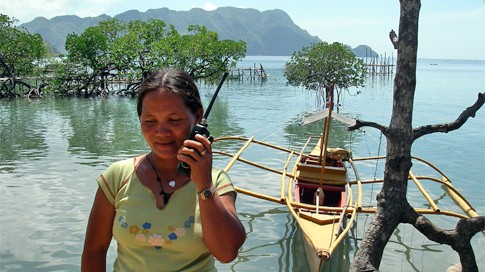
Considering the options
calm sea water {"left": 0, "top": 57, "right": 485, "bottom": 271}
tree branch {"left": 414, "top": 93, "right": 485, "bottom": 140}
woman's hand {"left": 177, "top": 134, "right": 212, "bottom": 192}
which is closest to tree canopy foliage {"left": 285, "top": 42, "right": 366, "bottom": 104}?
calm sea water {"left": 0, "top": 57, "right": 485, "bottom": 271}

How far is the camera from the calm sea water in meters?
6.94

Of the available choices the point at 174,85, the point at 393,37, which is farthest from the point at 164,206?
the point at 393,37

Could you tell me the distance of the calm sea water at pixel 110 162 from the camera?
6.94 metres

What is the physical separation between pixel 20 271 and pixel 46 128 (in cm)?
1282

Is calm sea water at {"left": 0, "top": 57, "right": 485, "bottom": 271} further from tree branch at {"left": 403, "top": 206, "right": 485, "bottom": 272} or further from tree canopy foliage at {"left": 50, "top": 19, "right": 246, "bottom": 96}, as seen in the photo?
tree canopy foliage at {"left": 50, "top": 19, "right": 246, "bottom": 96}

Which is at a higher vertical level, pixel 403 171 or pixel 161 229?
pixel 161 229

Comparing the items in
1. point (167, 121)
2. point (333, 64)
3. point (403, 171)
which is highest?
point (333, 64)

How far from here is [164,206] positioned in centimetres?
177

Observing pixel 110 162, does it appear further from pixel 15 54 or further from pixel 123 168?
pixel 15 54

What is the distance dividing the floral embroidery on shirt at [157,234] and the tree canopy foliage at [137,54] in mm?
28760

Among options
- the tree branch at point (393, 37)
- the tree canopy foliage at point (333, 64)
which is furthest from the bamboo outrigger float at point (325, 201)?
the tree canopy foliage at point (333, 64)

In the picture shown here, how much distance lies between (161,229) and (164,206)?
87 millimetres

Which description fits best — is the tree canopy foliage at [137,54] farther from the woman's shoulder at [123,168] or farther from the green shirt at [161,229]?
the green shirt at [161,229]

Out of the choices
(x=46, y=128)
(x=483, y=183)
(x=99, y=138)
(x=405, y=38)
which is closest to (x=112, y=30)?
(x=46, y=128)
